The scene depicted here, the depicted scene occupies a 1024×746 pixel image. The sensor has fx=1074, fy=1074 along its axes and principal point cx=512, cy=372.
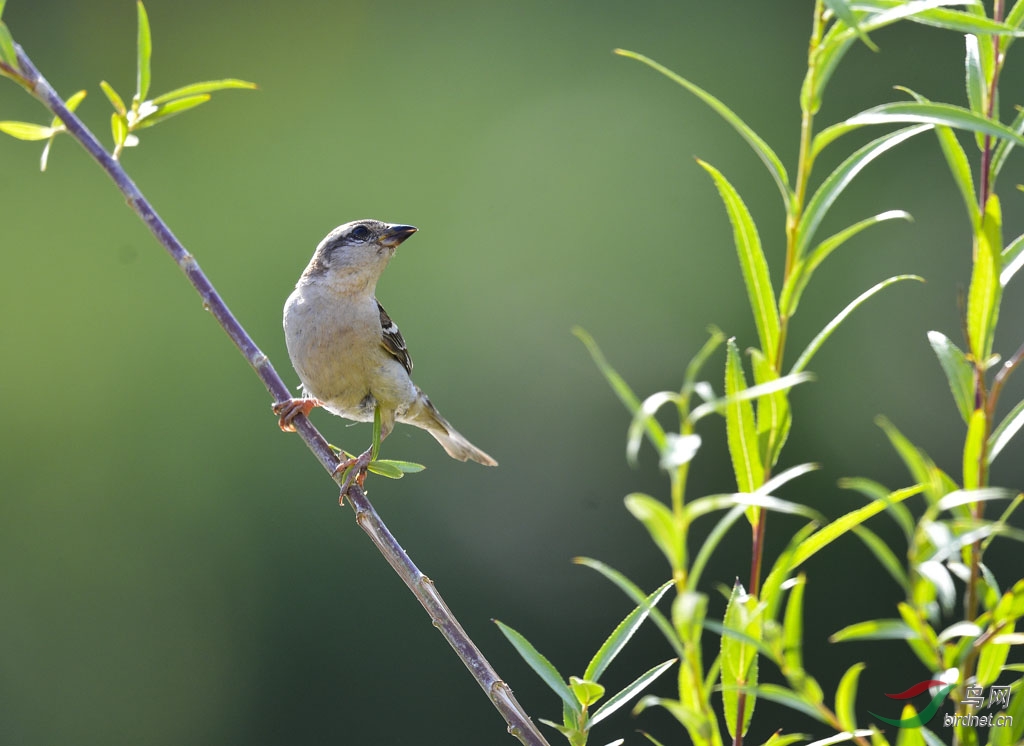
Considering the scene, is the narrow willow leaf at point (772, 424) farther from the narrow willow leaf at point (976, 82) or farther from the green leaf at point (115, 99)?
the green leaf at point (115, 99)

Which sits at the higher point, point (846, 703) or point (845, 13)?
point (845, 13)

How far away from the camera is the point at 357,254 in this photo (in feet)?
13.2

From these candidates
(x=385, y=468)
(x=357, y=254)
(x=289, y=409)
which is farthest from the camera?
(x=357, y=254)

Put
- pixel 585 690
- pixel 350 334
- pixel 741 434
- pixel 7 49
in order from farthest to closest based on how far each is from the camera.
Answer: pixel 350 334
pixel 7 49
pixel 585 690
pixel 741 434

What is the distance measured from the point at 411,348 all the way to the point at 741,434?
7.58 meters

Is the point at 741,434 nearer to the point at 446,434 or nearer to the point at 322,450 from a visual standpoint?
the point at 322,450

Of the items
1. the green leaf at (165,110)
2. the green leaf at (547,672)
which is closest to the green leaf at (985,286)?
the green leaf at (547,672)

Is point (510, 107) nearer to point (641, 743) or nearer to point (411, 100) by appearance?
point (411, 100)

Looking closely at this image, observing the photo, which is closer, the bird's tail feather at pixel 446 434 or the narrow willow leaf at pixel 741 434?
the narrow willow leaf at pixel 741 434

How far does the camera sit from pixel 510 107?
33.6ft

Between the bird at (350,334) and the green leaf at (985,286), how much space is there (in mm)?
2779

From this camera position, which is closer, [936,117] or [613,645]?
[936,117]

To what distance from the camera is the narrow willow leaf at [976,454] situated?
96 cm

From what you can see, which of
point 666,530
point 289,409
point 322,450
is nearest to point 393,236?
point 289,409
